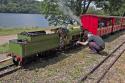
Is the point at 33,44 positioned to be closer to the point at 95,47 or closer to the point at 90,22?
the point at 95,47

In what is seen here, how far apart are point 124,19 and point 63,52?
2816 centimetres

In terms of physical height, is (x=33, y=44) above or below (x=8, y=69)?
above

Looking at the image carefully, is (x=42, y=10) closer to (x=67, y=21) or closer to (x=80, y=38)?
(x=67, y=21)

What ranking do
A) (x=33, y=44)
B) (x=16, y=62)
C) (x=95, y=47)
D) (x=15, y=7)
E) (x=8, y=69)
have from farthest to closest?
(x=15, y=7), (x=95, y=47), (x=33, y=44), (x=16, y=62), (x=8, y=69)

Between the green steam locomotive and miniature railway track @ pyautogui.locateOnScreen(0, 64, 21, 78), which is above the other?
the green steam locomotive

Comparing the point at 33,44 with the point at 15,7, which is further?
the point at 15,7

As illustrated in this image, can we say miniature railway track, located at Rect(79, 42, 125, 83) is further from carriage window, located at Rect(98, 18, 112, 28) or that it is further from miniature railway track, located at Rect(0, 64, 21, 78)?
carriage window, located at Rect(98, 18, 112, 28)

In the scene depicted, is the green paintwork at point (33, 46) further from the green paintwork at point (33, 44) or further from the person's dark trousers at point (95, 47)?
the person's dark trousers at point (95, 47)

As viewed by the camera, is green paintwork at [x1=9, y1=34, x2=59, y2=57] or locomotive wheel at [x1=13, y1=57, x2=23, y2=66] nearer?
green paintwork at [x1=9, y1=34, x2=59, y2=57]

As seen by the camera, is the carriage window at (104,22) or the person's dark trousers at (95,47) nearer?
the person's dark trousers at (95,47)

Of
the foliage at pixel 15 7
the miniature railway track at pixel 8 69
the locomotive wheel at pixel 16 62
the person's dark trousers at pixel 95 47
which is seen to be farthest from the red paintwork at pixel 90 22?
the foliage at pixel 15 7

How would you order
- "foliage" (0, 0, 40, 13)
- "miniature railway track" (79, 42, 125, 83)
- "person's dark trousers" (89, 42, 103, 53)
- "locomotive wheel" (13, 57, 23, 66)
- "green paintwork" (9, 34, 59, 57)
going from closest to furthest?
"miniature railway track" (79, 42, 125, 83)
"green paintwork" (9, 34, 59, 57)
"locomotive wheel" (13, 57, 23, 66)
"person's dark trousers" (89, 42, 103, 53)
"foliage" (0, 0, 40, 13)

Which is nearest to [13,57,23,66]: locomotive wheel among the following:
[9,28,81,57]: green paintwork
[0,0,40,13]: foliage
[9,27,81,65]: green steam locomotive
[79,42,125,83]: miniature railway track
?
[9,27,81,65]: green steam locomotive

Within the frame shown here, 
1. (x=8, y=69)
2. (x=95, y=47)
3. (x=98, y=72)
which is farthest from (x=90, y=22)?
(x=8, y=69)
